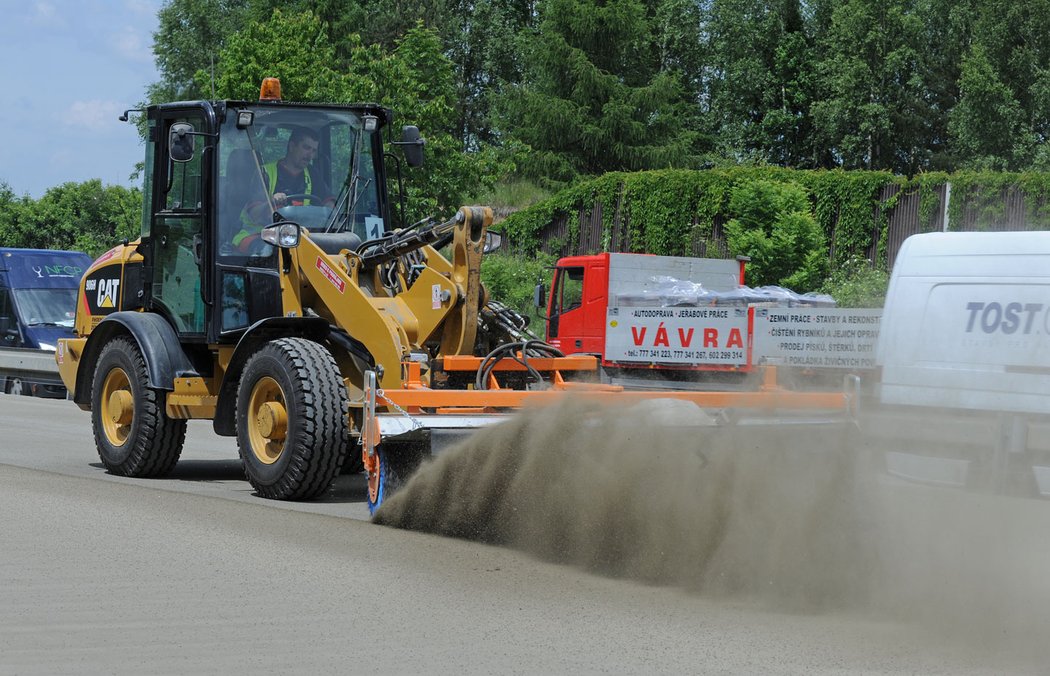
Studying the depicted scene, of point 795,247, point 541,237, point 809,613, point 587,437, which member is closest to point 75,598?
point 587,437

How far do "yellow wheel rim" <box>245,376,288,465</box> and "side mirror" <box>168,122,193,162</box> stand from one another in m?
2.04

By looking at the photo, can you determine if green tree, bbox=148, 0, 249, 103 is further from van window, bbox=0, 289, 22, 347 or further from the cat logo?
the cat logo

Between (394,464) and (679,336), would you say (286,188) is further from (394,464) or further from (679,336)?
(679,336)

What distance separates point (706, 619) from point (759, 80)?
168ft

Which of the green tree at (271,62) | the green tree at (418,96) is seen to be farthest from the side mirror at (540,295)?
the green tree at (271,62)

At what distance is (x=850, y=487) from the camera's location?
7969 mm

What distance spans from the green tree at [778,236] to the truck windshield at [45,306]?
14.8 meters

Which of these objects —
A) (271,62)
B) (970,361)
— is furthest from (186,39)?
(970,361)

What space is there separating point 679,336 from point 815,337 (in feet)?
6.49

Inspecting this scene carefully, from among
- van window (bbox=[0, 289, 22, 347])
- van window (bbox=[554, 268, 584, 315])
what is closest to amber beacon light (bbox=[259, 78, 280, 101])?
van window (bbox=[554, 268, 584, 315])

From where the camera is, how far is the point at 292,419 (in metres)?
10.6

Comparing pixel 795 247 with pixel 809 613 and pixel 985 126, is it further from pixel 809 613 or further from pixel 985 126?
pixel 809 613

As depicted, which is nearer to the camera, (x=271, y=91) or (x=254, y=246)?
(x=254, y=246)

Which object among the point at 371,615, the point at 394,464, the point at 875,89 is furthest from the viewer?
the point at 875,89
